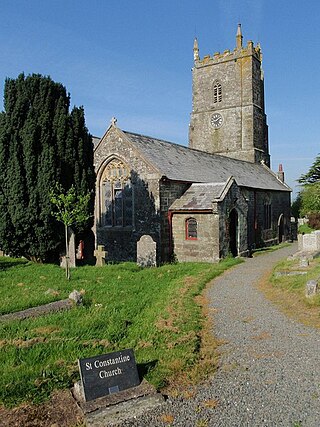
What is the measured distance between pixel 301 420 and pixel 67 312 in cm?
619

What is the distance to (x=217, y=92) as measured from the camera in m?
38.5

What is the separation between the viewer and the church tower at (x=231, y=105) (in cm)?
3678

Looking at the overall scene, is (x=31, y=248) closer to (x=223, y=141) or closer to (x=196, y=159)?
(x=196, y=159)

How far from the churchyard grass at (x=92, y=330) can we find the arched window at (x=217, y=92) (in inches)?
1121

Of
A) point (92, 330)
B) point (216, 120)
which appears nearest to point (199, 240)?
point (92, 330)

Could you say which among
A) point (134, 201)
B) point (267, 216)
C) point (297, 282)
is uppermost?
point (134, 201)

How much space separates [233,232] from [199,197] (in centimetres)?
321

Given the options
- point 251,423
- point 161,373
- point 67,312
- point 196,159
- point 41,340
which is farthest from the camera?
point 196,159

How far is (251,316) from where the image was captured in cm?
984

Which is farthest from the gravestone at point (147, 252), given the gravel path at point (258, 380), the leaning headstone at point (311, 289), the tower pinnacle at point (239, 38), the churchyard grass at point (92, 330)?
the tower pinnacle at point (239, 38)

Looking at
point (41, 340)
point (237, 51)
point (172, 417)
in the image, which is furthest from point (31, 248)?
point (237, 51)

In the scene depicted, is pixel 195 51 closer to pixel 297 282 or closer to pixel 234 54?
pixel 234 54

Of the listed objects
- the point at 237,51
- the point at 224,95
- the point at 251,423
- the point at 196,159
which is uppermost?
the point at 237,51

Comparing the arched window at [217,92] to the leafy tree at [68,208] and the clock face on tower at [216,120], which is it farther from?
the leafy tree at [68,208]
